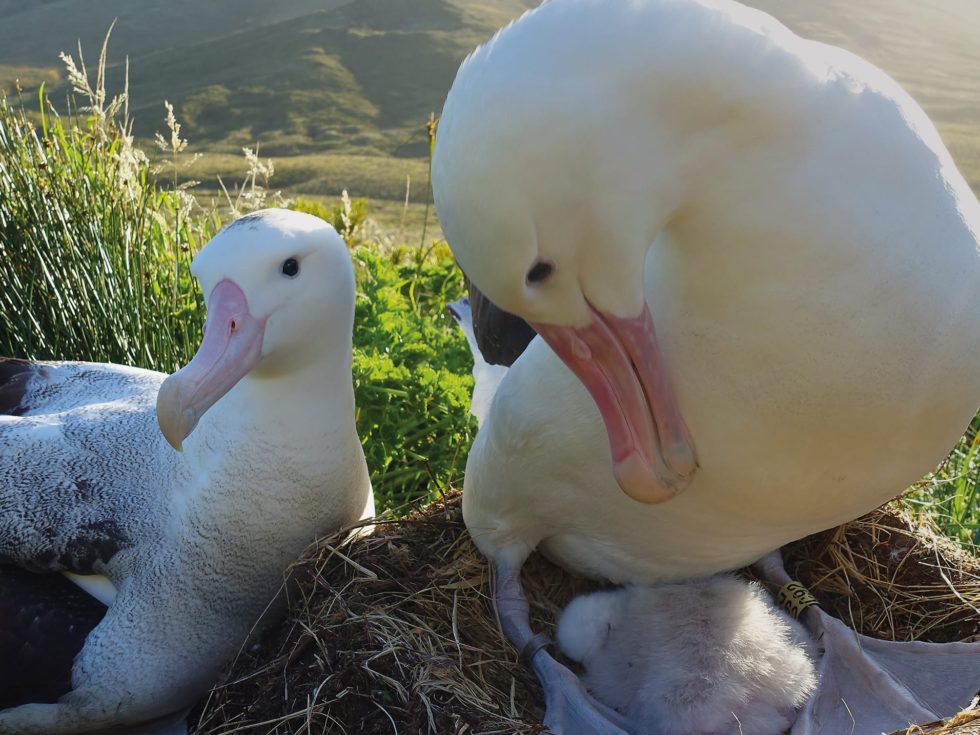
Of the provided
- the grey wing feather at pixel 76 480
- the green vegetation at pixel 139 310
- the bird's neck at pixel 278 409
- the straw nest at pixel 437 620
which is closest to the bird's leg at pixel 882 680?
the straw nest at pixel 437 620

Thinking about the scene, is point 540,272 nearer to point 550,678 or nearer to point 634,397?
point 634,397

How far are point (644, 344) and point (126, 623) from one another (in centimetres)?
171

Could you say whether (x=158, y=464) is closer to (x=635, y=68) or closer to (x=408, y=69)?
(x=635, y=68)

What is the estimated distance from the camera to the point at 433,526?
141 inches

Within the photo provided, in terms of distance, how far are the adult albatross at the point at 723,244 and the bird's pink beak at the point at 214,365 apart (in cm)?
91

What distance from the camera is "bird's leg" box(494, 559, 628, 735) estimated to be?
A: 292 centimetres

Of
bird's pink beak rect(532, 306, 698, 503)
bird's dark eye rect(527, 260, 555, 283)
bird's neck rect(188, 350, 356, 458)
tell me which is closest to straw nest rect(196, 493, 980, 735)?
bird's neck rect(188, 350, 356, 458)

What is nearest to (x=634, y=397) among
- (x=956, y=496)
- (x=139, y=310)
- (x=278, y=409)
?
(x=278, y=409)

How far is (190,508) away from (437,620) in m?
0.76

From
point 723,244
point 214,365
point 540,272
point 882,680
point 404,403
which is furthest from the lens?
point 404,403

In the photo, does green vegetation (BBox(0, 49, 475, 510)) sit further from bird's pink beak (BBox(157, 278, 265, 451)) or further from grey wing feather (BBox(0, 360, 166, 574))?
bird's pink beak (BBox(157, 278, 265, 451))

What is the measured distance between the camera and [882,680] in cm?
313

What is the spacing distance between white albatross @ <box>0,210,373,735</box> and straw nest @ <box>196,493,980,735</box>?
0.56 ft

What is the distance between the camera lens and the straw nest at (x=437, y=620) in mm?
2730
